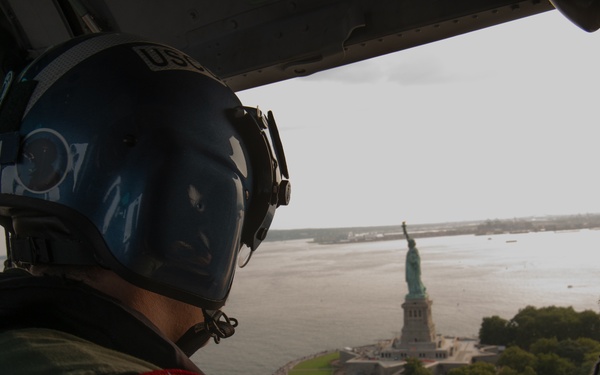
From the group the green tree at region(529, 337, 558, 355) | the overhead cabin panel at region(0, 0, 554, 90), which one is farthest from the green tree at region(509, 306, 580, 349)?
the overhead cabin panel at region(0, 0, 554, 90)

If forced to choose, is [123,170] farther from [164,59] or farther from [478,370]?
[478,370]

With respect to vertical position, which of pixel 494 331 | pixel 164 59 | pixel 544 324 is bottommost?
pixel 494 331

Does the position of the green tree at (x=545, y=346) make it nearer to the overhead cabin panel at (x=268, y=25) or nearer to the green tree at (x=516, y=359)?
the green tree at (x=516, y=359)

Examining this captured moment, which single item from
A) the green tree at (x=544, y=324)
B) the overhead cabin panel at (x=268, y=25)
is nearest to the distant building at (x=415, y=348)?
the green tree at (x=544, y=324)

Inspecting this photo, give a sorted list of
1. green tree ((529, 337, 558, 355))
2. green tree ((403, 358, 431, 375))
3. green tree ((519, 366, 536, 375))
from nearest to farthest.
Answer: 1. green tree ((519, 366, 536, 375))
2. green tree ((529, 337, 558, 355))
3. green tree ((403, 358, 431, 375))

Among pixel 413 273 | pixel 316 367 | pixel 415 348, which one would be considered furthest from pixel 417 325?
pixel 316 367

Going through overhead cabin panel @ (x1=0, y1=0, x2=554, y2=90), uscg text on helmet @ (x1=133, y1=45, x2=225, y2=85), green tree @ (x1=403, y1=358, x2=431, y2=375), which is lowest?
green tree @ (x1=403, y1=358, x2=431, y2=375)

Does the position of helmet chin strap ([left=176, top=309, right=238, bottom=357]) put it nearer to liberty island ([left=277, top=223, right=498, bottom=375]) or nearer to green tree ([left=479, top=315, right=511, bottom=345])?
liberty island ([left=277, top=223, right=498, bottom=375])

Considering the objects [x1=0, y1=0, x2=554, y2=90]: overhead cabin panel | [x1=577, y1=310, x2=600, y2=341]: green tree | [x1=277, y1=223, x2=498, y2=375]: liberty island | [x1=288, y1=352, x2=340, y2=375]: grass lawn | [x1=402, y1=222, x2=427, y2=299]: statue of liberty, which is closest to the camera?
[x1=0, y1=0, x2=554, y2=90]: overhead cabin panel
